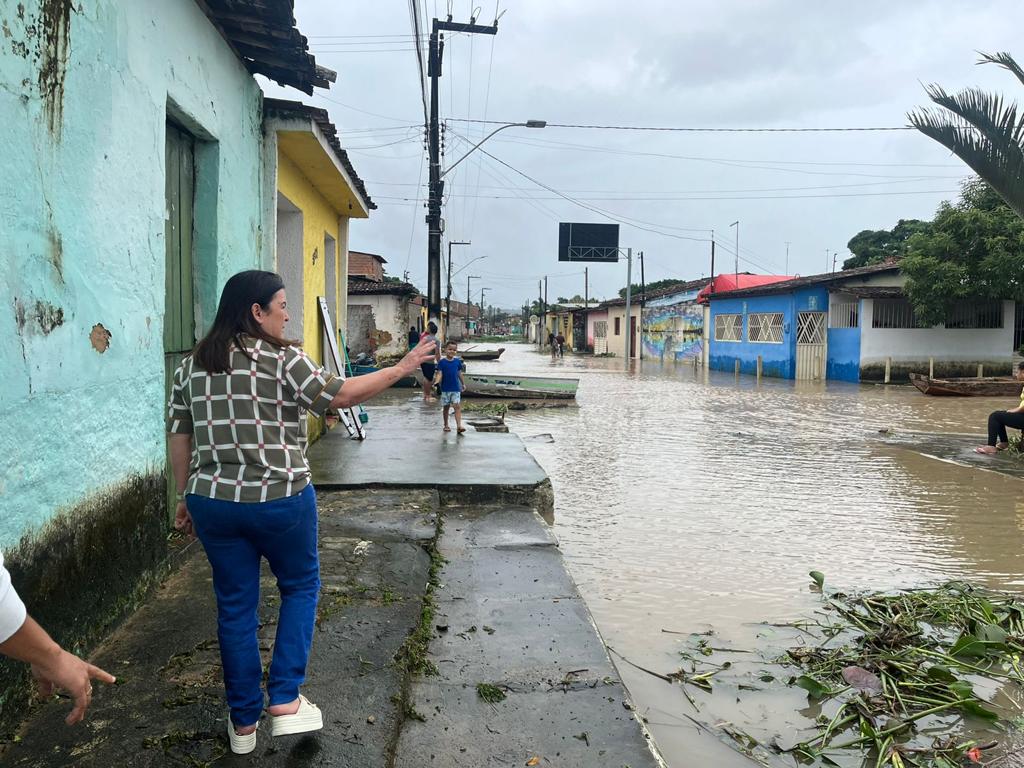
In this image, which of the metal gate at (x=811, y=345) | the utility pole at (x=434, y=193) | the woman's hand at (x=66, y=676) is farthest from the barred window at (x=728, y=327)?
the woman's hand at (x=66, y=676)

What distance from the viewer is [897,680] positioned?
3.63 m

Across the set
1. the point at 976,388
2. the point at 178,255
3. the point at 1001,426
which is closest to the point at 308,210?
the point at 178,255

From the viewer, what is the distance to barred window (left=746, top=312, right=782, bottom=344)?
92.6 ft

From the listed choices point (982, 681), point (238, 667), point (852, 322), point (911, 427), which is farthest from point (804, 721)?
point (852, 322)

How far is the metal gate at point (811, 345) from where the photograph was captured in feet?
85.6

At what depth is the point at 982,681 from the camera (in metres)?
3.72

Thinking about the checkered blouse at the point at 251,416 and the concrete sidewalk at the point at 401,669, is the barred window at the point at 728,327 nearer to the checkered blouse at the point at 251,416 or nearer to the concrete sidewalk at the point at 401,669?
the concrete sidewalk at the point at 401,669

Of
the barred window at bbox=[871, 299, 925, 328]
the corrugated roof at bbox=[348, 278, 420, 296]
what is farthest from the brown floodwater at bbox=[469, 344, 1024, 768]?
the corrugated roof at bbox=[348, 278, 420, 296]

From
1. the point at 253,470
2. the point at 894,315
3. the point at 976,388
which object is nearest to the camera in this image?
the point at 253,470

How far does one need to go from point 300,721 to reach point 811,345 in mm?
26276

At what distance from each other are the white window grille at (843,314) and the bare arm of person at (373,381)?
25.2m

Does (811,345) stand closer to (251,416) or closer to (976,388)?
(976,388)

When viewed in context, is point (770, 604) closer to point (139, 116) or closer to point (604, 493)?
point (604, 493)

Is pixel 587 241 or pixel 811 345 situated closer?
pixel 811 345
